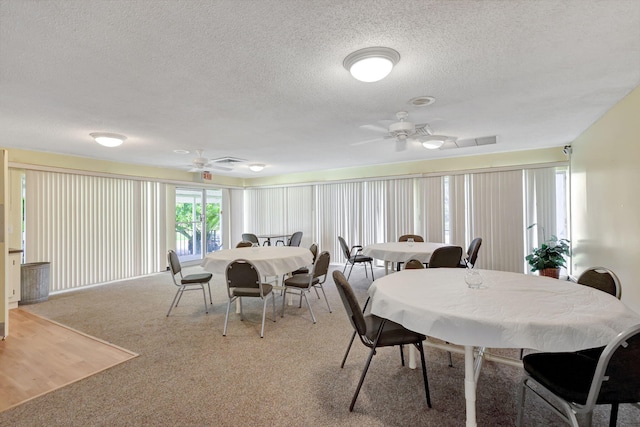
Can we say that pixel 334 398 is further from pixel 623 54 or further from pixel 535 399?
pixel 623 54

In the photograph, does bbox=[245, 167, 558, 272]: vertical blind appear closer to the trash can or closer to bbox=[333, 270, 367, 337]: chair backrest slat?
bbox=[333, 270, 367, 337]: chair backrest slat

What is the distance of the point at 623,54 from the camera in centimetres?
221

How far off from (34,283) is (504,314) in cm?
624

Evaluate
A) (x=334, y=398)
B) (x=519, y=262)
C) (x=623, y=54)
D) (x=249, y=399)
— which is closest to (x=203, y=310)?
(x=249, y=399)

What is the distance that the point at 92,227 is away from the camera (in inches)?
228

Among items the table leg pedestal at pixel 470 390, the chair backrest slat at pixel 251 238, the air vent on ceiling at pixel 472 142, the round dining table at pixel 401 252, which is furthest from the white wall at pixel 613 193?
the chair backrest slat at pixel 251 238

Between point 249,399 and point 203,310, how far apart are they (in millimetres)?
2289

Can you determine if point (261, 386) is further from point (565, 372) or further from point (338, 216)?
point (338, 216)

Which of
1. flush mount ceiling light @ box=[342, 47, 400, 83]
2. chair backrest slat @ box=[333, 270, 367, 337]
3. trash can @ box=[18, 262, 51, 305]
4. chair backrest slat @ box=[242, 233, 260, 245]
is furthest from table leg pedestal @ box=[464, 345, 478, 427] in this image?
chair backrest slat @ box=[242, 233, 260, 245]

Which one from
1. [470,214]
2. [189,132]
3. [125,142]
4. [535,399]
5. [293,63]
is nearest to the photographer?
[535,399]

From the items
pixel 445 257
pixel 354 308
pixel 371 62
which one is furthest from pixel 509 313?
pixel 445 257

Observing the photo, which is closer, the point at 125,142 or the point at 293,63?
the point at 293,63

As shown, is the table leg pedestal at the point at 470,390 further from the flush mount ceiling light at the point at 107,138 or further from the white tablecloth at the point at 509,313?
the flush mount ceiling light at the point at 107,138

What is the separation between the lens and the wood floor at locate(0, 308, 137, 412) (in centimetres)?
236
